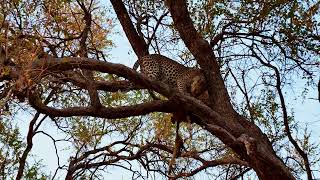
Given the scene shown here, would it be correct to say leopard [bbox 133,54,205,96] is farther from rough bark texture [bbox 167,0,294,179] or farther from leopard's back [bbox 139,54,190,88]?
rough bark texture [bbox 167,0,294,179]

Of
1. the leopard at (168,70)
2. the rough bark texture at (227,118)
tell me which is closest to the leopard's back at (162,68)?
the leopard at (168,70)

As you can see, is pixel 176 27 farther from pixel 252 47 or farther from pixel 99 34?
pixel 99 34

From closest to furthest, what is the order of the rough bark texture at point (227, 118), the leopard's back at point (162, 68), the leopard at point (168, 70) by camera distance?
the rough bark texture at point (227, 118), the leopard at point (168, 70), the leopard's back at point (162, 68)

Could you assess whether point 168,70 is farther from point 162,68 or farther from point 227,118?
point 227,118

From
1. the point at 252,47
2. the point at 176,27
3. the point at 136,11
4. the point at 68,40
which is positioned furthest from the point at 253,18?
the point at 68,40

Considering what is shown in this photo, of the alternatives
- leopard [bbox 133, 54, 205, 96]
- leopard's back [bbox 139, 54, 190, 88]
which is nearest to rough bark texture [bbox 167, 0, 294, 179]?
leopard [bbox 133, 54, 205, 96]

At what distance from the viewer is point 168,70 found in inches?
351

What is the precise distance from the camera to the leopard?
853 centimetres

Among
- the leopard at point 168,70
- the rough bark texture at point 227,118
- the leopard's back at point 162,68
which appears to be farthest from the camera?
the leopard's back at point 162,68

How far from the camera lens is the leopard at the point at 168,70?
853 centimetres

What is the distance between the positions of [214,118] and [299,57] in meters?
1.81

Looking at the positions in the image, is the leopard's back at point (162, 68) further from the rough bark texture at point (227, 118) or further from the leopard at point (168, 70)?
the rough bark texture at point (227, 118)

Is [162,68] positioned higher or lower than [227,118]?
higher

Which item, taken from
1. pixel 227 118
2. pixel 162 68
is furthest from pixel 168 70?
pixel 227 118
